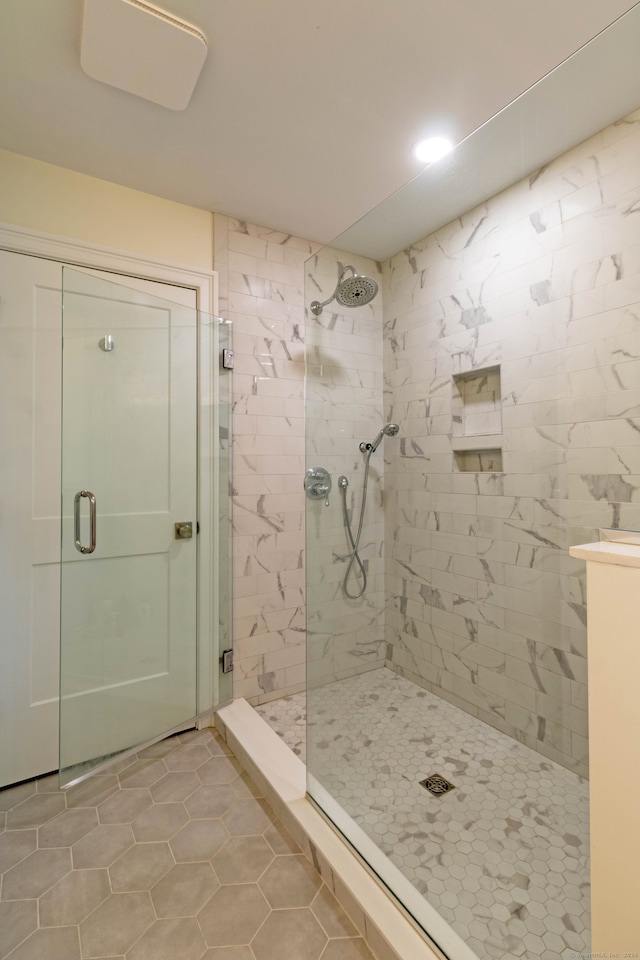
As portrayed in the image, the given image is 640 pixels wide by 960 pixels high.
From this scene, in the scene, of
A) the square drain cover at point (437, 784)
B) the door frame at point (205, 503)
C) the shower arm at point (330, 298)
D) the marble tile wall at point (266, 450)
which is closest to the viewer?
the square drain cover at point (437, 784)

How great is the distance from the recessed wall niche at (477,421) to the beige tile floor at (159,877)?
132 centimetres

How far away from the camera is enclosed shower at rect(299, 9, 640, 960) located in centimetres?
98

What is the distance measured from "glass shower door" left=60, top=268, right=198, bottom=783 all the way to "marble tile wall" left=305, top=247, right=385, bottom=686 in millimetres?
676

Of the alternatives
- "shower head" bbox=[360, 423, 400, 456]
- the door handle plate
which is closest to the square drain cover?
"shower head" bbox=[360, 423, 400, 456]

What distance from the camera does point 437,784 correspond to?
1.37 meters

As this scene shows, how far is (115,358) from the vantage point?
5.73ft

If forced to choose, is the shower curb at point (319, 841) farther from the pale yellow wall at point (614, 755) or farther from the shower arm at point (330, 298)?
the shower arm at point (330, 298)

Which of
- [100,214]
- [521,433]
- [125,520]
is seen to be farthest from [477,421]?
[100,214]

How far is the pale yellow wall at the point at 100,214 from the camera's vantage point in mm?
1674

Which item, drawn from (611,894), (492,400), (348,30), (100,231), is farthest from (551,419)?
Result: (100,231)

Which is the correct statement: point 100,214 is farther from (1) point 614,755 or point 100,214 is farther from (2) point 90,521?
(1) point 614,755

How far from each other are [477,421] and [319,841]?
137 cm

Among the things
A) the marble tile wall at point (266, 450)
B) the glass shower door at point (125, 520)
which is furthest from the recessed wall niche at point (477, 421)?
the glass shower door at point (125, 520)

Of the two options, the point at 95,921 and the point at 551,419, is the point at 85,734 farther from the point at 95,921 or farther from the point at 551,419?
the point at 551,419
